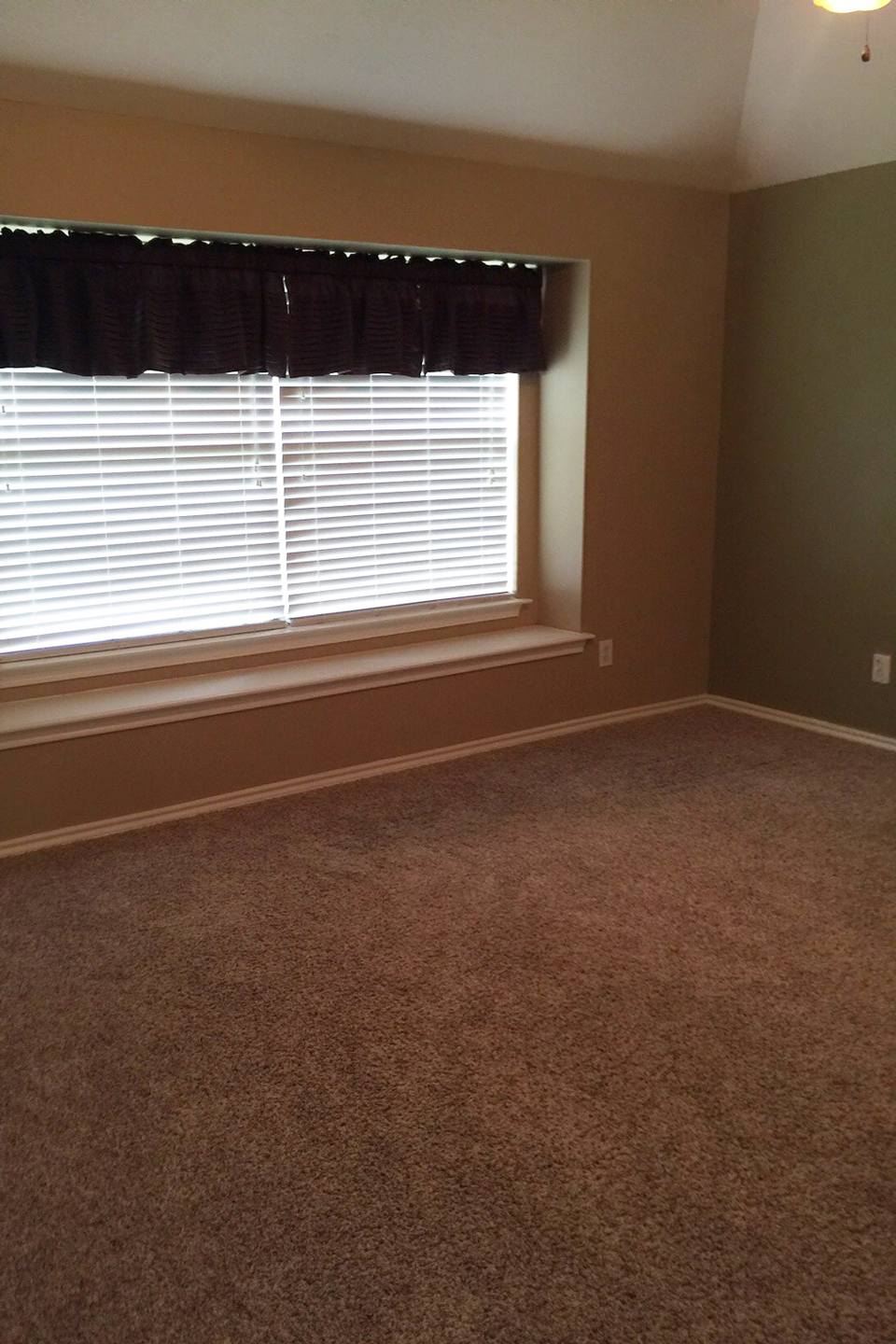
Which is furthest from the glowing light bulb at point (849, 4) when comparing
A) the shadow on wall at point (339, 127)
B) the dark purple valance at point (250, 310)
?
the dark purple valance at point (250, 310)

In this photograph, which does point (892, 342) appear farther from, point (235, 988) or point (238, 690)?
Result: point (235, 988)

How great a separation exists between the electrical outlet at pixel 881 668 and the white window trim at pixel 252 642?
1450mm

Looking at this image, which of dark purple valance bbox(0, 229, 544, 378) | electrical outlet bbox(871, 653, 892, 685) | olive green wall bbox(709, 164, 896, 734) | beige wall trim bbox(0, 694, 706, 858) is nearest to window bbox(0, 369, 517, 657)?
dark purple valance bbox(0, 229, 544, 378)

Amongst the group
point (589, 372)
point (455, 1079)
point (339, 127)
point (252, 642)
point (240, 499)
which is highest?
point (339, 127)

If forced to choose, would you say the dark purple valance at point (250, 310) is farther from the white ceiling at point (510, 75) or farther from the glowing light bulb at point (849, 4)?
the glowing light bulb at point (849, 4)

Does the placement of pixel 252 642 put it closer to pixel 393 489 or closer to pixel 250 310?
pixel 393 489

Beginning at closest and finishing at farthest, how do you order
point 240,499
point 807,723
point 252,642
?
point 240,499, point 252,642, point 807,723

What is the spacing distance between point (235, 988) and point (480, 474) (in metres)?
2.57

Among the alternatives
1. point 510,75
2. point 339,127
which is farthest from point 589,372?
point 339,127

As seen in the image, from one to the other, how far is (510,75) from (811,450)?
6.24 ft

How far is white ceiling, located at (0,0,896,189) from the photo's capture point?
2.95 meters

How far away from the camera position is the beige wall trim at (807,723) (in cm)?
432

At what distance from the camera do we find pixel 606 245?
168 inches

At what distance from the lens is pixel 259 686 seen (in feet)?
12.2
